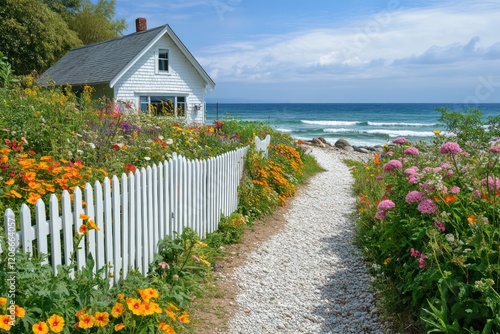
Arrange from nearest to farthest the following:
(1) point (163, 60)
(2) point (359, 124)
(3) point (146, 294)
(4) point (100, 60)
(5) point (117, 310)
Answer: (5) point (117, 310) < (3) point (146, 294) < (1) point (163, 60) < (4) point (100, 60) < (2) point (359, 124)

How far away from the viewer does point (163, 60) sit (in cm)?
1978

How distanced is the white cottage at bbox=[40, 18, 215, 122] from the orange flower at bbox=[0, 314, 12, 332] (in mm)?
15849

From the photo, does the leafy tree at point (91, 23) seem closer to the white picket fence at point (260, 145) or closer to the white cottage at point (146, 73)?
the white cottage at point (146, 73)

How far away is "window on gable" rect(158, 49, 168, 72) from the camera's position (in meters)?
19.6

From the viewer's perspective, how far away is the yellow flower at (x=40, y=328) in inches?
87.7

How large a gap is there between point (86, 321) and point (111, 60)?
1887cm

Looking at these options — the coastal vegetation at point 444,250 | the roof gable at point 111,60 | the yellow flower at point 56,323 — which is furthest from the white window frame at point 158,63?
the yellow flower at point 56,323

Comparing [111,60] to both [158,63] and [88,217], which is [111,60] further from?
[88,217]

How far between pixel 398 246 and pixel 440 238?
3.20ft

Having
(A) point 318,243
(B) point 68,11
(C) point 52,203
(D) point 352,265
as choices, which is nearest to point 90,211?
(C) point 52,203

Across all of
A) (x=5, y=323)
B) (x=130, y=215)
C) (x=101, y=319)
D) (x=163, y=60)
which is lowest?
(x=101, y=319)

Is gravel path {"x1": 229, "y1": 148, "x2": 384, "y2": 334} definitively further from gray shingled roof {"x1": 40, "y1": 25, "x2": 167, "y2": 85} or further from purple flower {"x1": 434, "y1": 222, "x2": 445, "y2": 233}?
gray shingled roof {"x1": 40, "y1": 25, "x2": 167, "y2": 85}

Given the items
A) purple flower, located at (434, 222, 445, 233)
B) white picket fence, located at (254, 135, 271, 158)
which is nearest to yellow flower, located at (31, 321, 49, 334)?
purple flower, located at (434, 222, 445, 233)

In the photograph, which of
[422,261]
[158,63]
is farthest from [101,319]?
[158,63]
